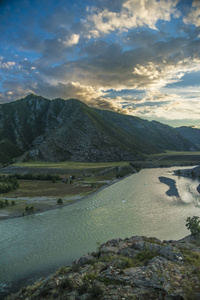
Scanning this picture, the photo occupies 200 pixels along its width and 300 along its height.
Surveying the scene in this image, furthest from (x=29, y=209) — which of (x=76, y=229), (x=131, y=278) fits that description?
(x=131, y=278)

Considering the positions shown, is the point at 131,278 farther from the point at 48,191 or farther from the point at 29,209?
the point at 48,191

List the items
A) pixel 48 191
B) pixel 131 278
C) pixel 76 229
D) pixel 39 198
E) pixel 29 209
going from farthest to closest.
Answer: pixel 48 191 → pixel 39 198 → pixel 29 209 → pixel 76 229 → pixel 131 278

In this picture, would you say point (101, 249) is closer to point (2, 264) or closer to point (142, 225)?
point (2, 264)

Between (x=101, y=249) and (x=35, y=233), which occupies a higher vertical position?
(x=101, y=249)

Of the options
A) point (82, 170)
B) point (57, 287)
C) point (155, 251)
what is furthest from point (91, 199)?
point (82, 170)

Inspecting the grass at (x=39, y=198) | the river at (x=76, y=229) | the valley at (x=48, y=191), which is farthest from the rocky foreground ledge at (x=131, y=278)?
the grass at (x=39, y=198)

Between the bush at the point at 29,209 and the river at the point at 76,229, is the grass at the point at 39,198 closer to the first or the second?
the bush at the point at 29,209
